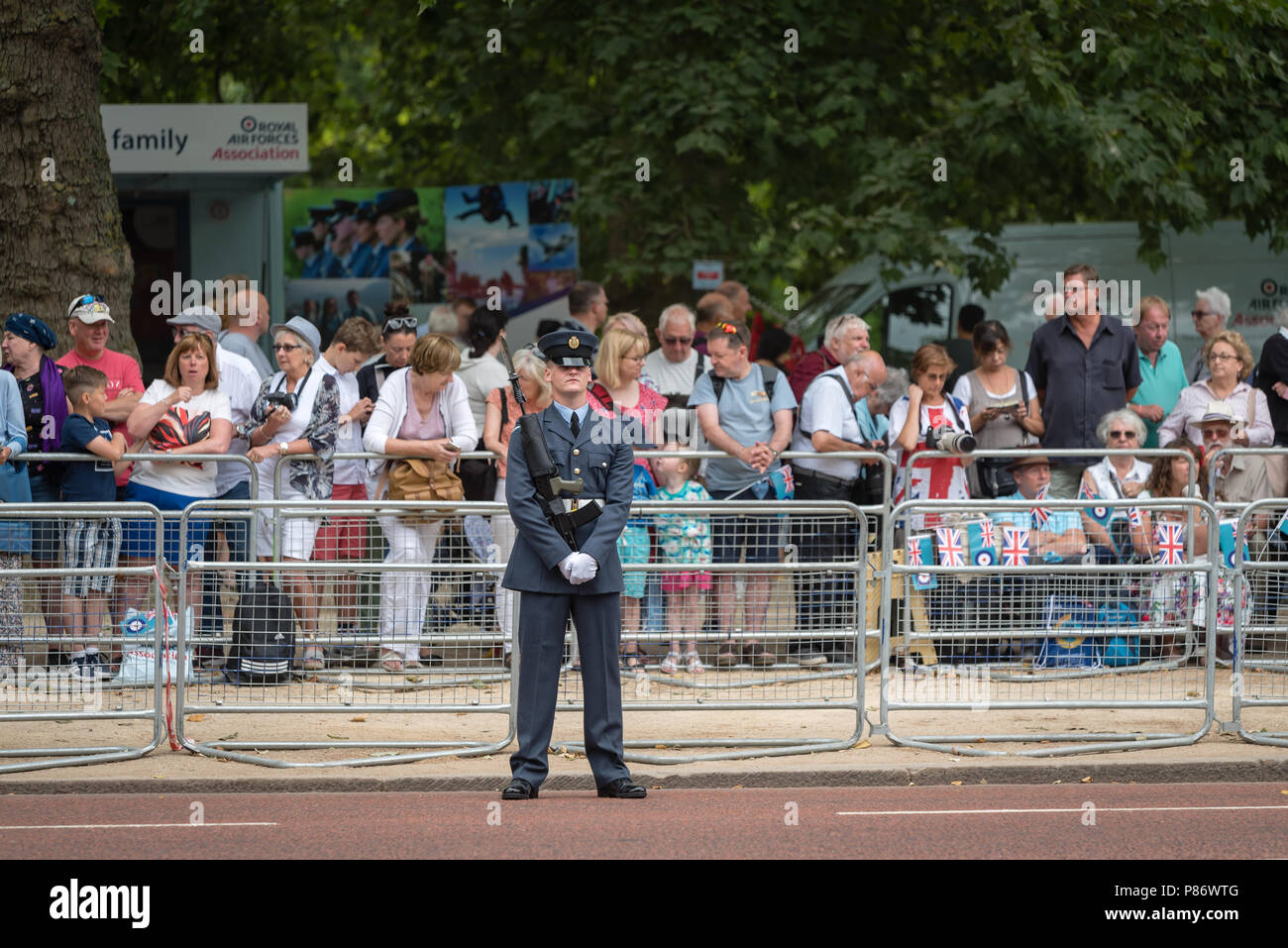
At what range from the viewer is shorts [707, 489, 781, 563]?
9453mm

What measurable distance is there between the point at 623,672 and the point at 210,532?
2.50 meters

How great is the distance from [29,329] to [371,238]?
25.0 feet

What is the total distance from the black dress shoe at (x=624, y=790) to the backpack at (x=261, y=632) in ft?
6.52

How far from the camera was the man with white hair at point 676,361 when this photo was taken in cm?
1216

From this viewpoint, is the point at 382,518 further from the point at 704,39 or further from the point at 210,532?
the point at 704,39

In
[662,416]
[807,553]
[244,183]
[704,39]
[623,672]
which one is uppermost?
[704,39]

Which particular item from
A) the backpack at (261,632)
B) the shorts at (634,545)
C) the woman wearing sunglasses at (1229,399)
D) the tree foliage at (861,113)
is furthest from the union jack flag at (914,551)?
the tree foliage at (861,113)

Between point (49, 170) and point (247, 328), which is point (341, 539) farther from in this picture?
point (49, 170)

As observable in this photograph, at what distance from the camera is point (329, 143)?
99.5ft

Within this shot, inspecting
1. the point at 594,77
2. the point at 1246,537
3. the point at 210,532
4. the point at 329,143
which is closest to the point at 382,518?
the point at 210,532

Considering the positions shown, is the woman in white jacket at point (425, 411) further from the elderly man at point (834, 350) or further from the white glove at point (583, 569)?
the white glove at point (583, 569)

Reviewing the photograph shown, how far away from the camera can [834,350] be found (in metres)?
12.2

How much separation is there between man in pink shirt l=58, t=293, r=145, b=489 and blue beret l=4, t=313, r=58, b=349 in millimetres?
270

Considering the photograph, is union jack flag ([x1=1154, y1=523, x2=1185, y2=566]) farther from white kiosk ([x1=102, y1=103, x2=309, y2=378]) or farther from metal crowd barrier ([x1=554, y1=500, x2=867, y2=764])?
white kiosk ([x1=102, y1=103, x2=309, y2=378])
